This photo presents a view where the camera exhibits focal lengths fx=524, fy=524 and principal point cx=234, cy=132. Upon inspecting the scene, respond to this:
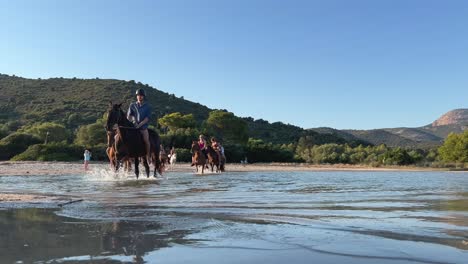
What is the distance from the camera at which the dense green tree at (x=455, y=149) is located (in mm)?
55906

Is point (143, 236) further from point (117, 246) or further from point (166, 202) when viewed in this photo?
point (166, 202)

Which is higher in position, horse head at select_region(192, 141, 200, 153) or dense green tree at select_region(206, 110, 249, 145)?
dense green tree at select_region(206, 110, 249, 145)

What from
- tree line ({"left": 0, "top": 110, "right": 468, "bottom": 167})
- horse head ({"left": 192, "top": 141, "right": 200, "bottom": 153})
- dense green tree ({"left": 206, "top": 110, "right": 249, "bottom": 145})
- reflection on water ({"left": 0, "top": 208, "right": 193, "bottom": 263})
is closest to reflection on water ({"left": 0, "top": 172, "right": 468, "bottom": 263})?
reflection on water ({"left": 0, "top": 208, "right": 193, "bottom": 263})

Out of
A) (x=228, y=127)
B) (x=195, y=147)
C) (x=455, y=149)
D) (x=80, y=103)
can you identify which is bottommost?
(x=195, y=147)

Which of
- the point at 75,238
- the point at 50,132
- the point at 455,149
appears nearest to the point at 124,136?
the point at 75,238

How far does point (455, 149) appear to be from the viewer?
187 ft

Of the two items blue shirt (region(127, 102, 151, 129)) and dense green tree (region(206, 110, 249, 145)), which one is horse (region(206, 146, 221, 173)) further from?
dense green tree (region(206, 110, 249, 145))

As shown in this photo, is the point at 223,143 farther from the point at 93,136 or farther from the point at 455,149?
the point at 455,149

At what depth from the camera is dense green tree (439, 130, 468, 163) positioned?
55906 mm

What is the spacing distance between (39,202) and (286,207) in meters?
3.50

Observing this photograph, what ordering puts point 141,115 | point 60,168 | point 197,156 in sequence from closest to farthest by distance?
point 141,115 < point 197,156 < point 60,168

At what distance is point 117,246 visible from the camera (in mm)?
3969

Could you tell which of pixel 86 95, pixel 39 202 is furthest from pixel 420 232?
pixel 86 95

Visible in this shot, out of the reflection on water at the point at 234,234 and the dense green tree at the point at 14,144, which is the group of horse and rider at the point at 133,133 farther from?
the dense green tree at the point at 14,144
